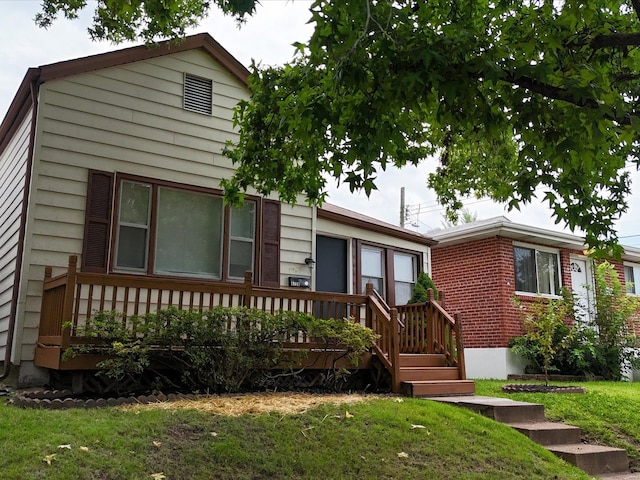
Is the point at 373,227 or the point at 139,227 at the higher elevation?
the point at 373,227

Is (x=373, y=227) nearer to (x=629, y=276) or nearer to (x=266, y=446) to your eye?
(x=266, y=446)

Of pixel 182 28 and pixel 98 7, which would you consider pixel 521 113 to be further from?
pixel 98 7

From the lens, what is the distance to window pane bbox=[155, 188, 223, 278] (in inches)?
355

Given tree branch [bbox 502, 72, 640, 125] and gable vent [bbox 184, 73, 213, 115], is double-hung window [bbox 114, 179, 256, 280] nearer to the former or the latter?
gable vent [bbox 184, 73, 213, 115]

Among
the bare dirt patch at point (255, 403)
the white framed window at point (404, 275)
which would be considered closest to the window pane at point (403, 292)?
the white framed window at point (404, 275)

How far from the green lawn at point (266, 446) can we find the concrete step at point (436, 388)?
A: 131 centimetres

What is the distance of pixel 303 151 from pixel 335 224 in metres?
4.89

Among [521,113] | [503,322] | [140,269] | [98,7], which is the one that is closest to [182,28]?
[98,7]

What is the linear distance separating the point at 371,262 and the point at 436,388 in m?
4.45

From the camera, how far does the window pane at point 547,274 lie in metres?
16.2

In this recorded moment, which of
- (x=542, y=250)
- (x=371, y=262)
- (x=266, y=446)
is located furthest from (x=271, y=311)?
(x=542, y=250)

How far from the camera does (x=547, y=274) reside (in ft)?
53.8

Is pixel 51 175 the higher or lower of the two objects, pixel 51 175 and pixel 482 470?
the higher

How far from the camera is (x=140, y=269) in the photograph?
342 inches
